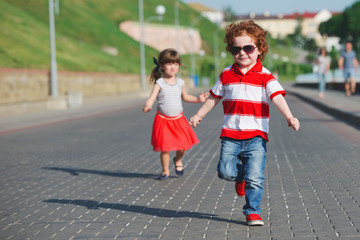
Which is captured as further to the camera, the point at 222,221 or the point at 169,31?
the point at 169,31

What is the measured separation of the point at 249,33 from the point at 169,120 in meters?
3.26

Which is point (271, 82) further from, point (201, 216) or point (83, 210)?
point (83, 210)

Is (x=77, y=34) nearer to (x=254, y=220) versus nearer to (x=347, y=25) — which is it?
(x=347, y=25)

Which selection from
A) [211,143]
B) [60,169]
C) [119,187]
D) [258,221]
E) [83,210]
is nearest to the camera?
[258,221]

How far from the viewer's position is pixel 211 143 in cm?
1310

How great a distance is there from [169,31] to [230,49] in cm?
11212

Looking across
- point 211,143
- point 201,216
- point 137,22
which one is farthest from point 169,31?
point 201,216

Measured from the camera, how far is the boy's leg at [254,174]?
551 centimetres

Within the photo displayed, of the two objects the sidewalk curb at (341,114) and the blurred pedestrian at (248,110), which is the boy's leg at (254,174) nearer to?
the blurred pedestrian at (248,110)

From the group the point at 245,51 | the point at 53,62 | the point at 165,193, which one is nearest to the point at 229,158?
the point at 245,51

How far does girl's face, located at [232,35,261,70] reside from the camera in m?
5.48

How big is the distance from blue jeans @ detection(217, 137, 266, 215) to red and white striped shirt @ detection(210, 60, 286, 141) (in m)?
0.07

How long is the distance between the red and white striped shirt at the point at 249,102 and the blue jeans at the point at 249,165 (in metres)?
0.07

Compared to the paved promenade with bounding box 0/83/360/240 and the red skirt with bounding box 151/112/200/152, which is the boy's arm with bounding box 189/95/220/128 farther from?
the red skirt with bounding box 151/112/200/152
